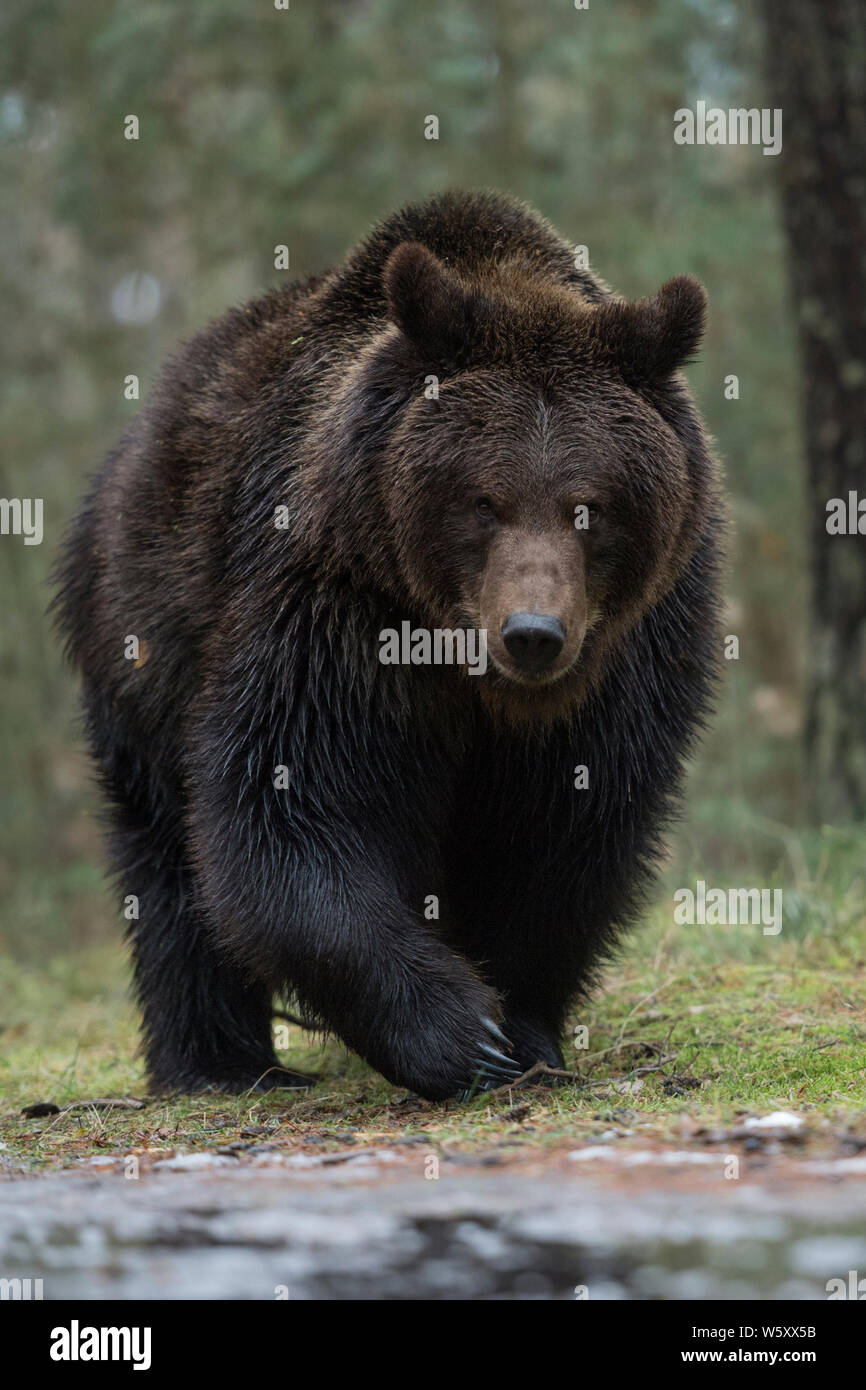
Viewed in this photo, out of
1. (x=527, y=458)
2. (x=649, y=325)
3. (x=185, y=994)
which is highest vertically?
(x=649, y=325)

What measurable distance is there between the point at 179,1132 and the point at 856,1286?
8.90 ft

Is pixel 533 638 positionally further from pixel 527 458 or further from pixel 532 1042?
pixel 532 1042

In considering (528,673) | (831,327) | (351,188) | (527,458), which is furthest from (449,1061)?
(351,188)

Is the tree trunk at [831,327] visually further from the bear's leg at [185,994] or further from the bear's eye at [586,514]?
the bear's eye at [586,514]

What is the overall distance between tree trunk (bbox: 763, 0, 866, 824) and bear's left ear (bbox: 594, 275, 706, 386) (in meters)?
4.16

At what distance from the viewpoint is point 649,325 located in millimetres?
5715

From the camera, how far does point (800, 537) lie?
618 inches

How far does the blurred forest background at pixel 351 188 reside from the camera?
548 inches

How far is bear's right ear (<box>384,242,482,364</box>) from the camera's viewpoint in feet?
18.2

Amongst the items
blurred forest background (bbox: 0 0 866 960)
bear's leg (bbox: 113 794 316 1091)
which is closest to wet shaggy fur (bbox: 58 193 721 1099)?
bear's leg (bbox: 113 794 316 1091)

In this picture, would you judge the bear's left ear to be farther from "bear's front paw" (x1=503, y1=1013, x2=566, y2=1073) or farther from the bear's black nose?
"bear's front paw" (x1=503, y1=1013, x2=566, y2=1073)

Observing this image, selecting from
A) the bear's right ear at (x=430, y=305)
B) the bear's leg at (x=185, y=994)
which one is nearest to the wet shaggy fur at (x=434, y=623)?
the bear's right ear at (x=430, y=305)

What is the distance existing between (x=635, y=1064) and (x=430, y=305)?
9.32 feet

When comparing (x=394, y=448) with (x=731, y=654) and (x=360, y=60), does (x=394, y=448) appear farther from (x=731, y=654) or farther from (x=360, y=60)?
(x=360, y=60)
